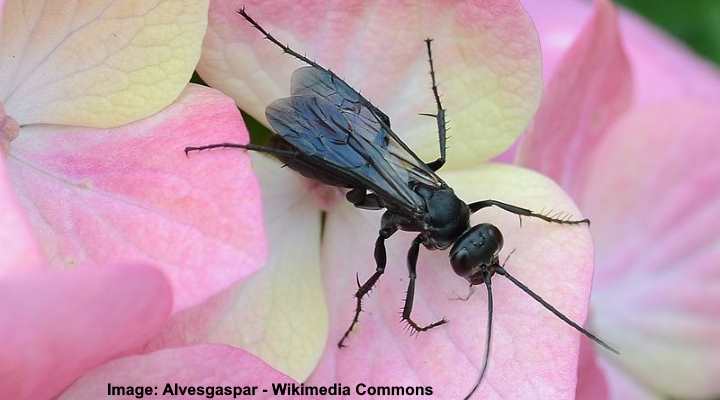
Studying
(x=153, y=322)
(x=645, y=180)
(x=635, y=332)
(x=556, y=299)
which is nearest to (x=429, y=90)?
(x=556, y=299)

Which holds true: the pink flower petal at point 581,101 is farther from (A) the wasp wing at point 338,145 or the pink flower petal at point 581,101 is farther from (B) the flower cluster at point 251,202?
(A) the wasp wing at point 338,145

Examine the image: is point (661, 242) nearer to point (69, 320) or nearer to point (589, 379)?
point (589, 379)

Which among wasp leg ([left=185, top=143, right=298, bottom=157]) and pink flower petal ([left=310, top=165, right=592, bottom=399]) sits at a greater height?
wasp leg ([left=185, top=143, right=298, bottom=157])

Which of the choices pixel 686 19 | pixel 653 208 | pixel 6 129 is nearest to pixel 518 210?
pixel 6 129

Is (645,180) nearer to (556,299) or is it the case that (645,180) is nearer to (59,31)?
(556,299)

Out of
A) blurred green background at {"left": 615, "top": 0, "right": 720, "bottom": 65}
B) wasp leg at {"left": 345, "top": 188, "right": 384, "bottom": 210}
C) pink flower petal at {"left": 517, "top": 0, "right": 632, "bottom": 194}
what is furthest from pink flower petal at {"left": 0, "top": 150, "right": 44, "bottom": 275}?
blurred green background at {"left": 615, "top": 0, "right": 720, "bottom": 65}

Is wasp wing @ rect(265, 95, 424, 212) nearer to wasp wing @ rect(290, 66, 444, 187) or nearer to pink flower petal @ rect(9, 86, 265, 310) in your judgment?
wasp wing @ rect(290, 66, 444, 187)

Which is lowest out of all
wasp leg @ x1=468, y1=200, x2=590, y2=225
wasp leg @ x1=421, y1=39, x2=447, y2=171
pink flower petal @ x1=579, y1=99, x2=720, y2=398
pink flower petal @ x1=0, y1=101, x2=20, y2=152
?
pink flower petal @ x1=579, y1=99, x2=720, y2=398

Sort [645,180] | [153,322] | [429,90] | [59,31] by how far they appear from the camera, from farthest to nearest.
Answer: [645,180] < [429,90] < [59,31] < [153,322]

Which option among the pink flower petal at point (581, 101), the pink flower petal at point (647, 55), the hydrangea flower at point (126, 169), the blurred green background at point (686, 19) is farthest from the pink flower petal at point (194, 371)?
the blurred green background at point (686, 19)
